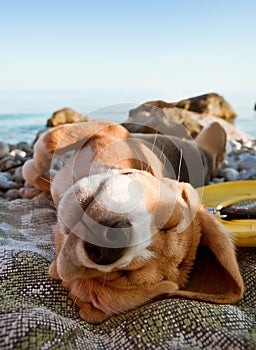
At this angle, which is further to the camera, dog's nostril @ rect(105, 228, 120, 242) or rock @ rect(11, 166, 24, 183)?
rock @ rect(11, 166, 24, 183)

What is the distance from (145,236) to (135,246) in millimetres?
65

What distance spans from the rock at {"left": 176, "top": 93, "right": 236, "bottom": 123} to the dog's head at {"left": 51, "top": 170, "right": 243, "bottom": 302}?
22.4 feet

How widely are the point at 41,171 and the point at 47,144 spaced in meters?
0.30

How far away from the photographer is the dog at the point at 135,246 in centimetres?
123

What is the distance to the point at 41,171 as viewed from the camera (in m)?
2.85

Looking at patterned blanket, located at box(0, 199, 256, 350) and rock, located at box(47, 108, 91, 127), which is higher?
patterned blanket, located at box(0, 199, 256, 350)

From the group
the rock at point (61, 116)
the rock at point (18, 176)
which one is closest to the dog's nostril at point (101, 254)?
the rock at point (18, 176)

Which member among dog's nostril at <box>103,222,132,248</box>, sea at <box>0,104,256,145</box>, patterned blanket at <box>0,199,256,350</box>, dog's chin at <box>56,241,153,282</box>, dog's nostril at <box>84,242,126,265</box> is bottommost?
sea at <box>0,104,256,145</box>

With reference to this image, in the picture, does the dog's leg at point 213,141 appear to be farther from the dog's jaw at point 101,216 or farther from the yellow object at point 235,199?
the dog's jaw at point 101,216

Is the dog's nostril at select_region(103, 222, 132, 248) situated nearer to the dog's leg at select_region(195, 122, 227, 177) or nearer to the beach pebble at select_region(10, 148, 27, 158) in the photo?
the dog's leg at select_region(195, 122, 227, 177)

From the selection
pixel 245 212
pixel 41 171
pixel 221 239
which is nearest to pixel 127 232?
pixel 221 239

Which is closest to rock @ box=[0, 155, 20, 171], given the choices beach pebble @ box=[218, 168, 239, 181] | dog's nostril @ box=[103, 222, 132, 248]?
beach pebble @ box=[218, 168, 239, 181]

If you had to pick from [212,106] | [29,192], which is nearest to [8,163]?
[29,192]

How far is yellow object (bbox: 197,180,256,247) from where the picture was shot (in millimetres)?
1882
